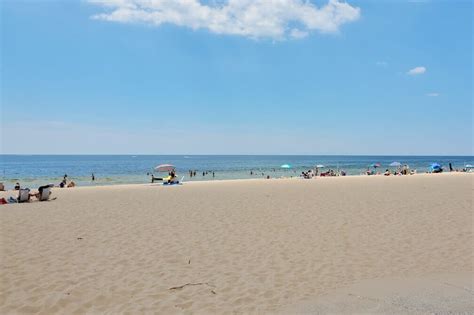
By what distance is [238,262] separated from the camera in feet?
24.5

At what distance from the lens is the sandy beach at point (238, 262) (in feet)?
17.8

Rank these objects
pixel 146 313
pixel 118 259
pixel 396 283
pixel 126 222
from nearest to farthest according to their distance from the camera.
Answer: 1. pixel 146 313
2. pixel 396 283
3. pixel 118 259
4. pixel 126 222

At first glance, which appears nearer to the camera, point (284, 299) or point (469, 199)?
point (284, 299)

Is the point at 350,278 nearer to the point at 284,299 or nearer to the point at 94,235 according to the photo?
the point at 284,299

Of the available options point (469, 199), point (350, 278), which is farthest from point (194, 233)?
point (469, 199)

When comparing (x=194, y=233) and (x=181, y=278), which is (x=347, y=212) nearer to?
(x=194, y=233)

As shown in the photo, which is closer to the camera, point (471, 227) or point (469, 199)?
point (471, 227)

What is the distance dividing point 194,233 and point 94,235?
2916mm

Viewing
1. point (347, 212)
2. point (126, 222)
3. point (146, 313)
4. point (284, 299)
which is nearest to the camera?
point (146, 313)

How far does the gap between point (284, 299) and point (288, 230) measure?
505 centimetres

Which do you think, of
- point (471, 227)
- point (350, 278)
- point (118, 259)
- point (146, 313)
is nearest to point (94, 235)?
point (118, 259)

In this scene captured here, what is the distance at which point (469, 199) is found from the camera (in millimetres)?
17094

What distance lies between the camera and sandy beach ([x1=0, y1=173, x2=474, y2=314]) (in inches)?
214

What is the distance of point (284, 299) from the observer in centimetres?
554
